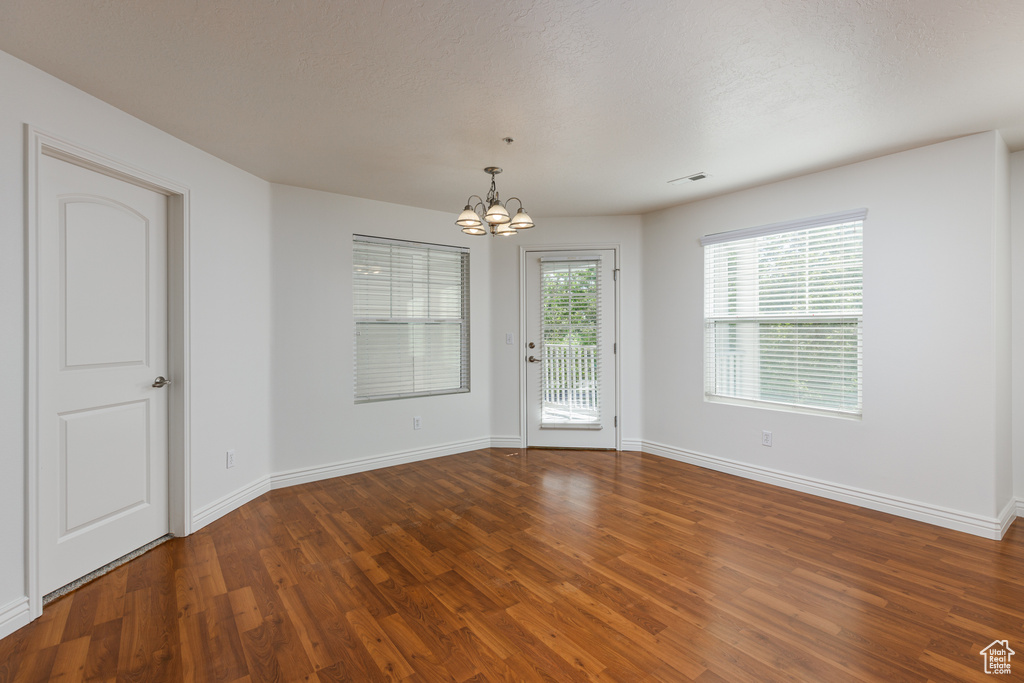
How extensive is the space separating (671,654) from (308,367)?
A: 3417 millimetres

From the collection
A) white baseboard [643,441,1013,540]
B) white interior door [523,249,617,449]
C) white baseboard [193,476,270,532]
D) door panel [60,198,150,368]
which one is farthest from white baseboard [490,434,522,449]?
door panel [60,198,150,368]

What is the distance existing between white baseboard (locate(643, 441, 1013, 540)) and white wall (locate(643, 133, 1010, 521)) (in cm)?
4

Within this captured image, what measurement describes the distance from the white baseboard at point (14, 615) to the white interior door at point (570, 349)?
12.7 ft

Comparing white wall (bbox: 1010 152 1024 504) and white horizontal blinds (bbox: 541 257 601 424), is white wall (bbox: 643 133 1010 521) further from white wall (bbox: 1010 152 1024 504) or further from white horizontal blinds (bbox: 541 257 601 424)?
white horizontal blinds (bbox: 541 257 601 424)

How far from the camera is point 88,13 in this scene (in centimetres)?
180

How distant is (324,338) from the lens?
415 centimetres

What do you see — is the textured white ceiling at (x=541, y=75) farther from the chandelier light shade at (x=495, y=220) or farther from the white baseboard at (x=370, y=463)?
the white baseboard at (x=370, y=463)

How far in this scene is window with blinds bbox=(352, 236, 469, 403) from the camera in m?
4.41

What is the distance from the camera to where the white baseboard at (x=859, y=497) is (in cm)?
297

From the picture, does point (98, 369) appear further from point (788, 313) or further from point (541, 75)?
point (788, 313)

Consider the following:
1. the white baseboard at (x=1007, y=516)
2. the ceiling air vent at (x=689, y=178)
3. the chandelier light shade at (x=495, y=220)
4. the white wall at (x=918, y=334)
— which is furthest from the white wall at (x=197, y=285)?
the white baseboard at (x=1007, y=516)

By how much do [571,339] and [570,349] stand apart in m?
0.11

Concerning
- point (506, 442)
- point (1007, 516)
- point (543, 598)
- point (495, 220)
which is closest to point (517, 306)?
point (506, 442)

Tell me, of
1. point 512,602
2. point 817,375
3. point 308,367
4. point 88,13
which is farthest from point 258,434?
point 817,375
